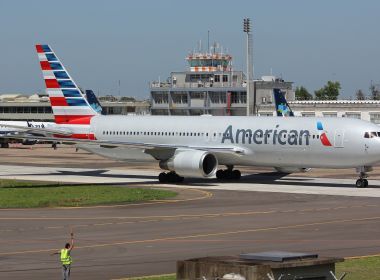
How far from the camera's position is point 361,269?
959 inches

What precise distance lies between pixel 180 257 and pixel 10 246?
6.14 meters

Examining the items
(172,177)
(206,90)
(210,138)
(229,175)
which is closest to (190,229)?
(172,177)

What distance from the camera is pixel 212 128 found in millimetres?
60031

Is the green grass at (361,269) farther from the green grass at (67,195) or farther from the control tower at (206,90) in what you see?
the control tower at (206,90)

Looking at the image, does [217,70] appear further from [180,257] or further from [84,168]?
[180,257]

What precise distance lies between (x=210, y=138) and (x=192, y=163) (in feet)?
14.1

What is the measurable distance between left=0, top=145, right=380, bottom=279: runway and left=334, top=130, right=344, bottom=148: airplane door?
2.60 meters

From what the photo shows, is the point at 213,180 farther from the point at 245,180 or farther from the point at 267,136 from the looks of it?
the point at 267,136

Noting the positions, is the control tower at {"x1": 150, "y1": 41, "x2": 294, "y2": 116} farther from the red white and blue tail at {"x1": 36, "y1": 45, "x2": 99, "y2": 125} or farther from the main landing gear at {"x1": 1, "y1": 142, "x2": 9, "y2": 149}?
the red white and blue tail at {"x1": 36, "y1": 45, "x2": 99, "y2": 125}

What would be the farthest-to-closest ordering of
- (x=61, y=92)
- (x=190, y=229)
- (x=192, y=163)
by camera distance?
1. (x=61, y=92)
2. (x=192, y=163)
3. (x=190, y=229)

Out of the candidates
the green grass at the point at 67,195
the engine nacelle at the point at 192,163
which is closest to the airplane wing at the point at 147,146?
the engine nacelle at the point at 192,163

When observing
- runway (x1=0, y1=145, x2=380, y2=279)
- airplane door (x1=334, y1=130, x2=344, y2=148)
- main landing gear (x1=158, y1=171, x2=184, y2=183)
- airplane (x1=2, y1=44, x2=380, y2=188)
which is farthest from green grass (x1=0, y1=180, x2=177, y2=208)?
airplane door (x1=334, y1=130, x2=344, y2=148)

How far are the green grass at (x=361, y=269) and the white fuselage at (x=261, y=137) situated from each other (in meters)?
27.8

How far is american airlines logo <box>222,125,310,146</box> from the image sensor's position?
2190 inches
